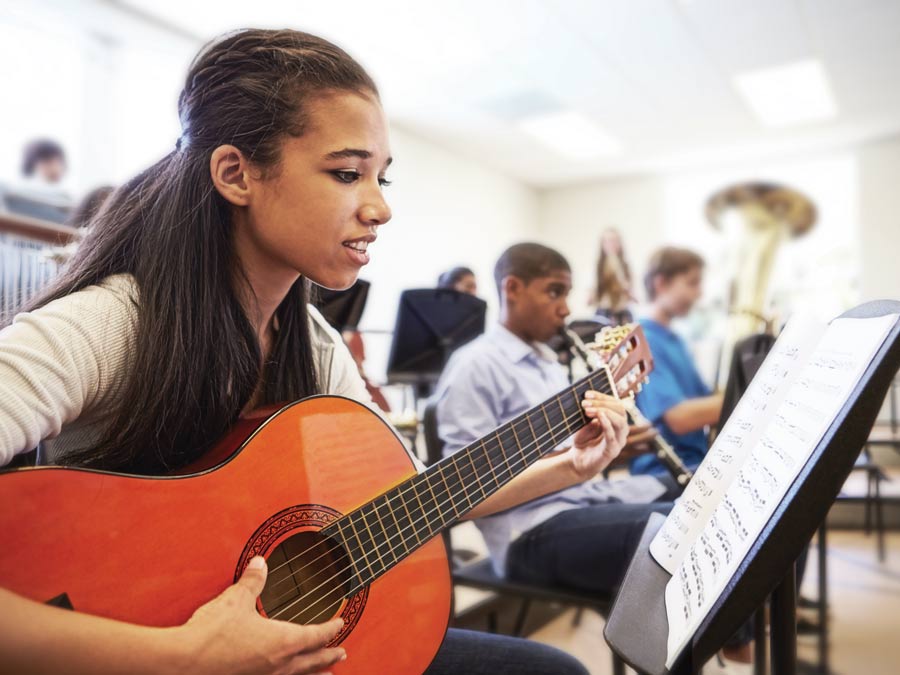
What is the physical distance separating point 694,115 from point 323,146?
259 inches

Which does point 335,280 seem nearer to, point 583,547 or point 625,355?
point 625,355

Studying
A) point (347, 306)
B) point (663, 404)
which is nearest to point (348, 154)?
point (347, 306)

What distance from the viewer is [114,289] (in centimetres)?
88

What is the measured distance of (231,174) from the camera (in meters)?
0.96

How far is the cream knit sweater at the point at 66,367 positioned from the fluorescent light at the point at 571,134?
246 inches

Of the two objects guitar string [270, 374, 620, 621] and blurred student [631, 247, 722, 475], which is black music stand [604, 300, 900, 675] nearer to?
guitar string [270, 374, 620, 621]

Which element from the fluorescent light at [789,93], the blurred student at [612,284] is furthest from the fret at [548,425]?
the fluorescent light at [789,93]

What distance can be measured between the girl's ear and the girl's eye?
0.42 feet

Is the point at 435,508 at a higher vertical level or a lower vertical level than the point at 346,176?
lower

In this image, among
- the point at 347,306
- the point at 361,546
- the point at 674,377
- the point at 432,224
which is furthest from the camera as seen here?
the point at 432,224

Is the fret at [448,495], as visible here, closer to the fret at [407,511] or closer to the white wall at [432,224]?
the fret at [407,511]

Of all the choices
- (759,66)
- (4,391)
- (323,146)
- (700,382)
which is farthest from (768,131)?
(4,391)

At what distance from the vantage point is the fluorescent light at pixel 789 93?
18.5 feet

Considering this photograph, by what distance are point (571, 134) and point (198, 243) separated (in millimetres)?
6797
